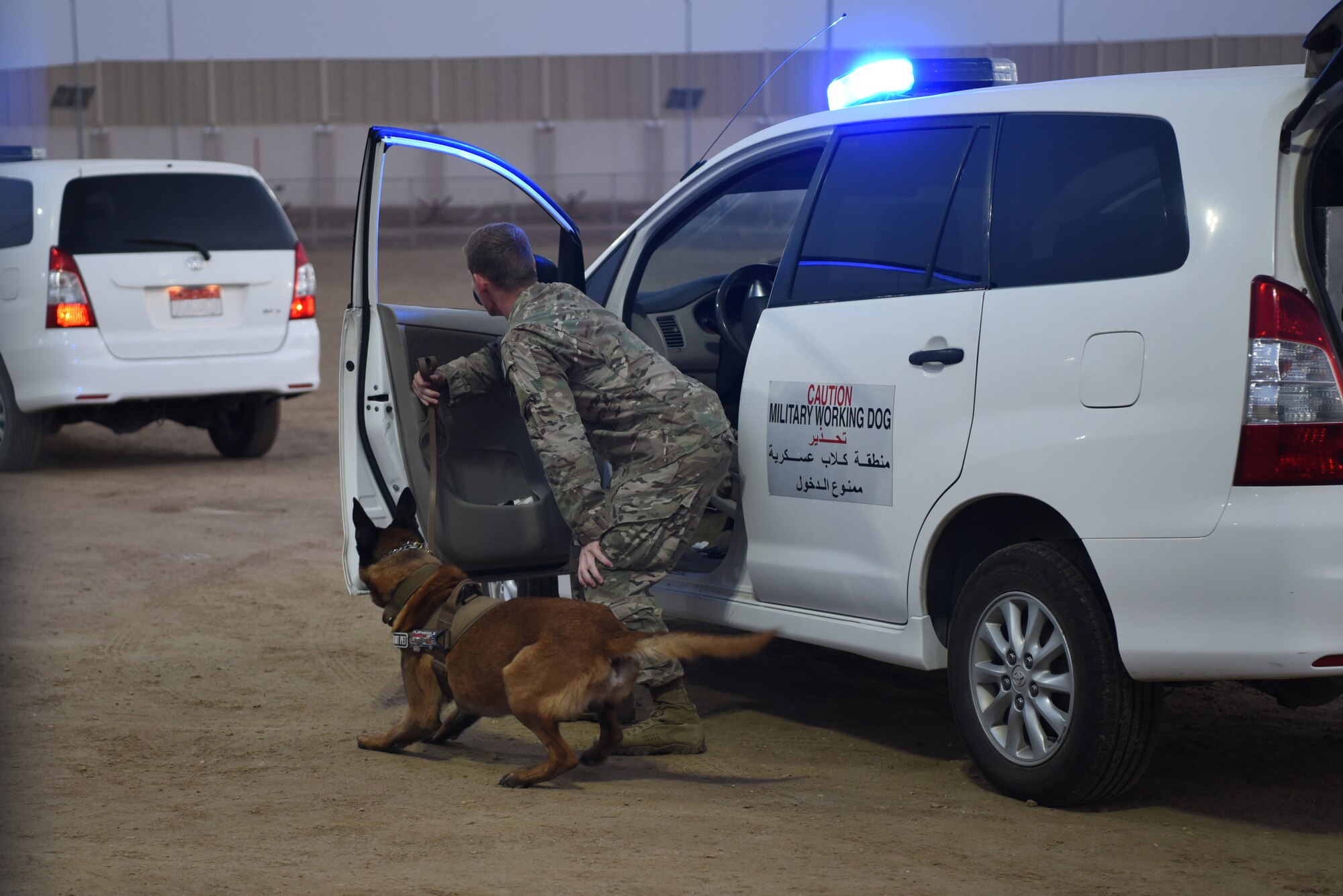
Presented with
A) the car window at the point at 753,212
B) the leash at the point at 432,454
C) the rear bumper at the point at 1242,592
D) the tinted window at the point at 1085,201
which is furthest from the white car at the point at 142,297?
the rear bumper at the point at 1242,592

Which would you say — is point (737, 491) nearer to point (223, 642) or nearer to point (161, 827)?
point (161, 827)

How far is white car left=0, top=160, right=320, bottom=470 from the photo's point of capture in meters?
10.4

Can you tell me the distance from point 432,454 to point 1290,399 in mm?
2778

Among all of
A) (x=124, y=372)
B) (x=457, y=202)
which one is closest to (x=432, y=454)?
(x=124, y=372)

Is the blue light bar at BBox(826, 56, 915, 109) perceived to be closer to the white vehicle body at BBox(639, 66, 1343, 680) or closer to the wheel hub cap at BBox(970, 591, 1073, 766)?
the white vehicle body at BBox(639, 66, 1343, 680)

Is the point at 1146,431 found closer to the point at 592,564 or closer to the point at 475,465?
the point at 592,564

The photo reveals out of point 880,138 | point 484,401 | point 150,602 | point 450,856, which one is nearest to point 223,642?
point 150,602

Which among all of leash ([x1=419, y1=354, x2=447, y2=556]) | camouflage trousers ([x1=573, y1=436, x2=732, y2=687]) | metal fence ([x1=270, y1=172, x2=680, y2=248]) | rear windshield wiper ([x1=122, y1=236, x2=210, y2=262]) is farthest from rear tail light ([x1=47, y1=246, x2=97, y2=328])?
metal fence ([x1=270, y1=172, x2=680, y2=248])

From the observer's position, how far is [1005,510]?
4.32m

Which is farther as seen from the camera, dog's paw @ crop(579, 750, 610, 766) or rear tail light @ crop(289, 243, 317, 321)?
rear tail light @ crop(289, 243, 317, 321)

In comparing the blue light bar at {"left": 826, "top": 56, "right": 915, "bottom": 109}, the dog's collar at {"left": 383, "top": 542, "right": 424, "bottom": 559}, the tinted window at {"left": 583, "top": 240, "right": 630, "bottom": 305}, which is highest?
the blue light bar at {"left": 826, "top": 56, "right": 915, "bottom": 109}

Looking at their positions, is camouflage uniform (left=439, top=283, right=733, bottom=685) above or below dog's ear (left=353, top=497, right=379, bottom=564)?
above

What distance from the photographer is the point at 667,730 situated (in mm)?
4812

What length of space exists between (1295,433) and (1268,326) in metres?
0.26
